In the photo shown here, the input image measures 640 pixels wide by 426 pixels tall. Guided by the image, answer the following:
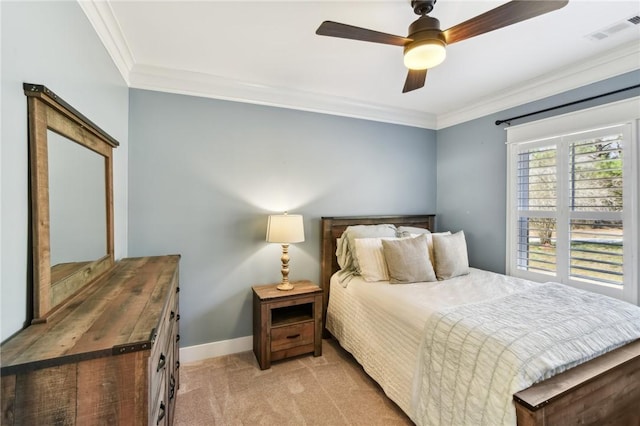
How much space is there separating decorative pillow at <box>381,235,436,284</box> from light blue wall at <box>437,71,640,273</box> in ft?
3.61

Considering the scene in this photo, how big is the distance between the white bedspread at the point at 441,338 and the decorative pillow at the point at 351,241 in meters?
0.24

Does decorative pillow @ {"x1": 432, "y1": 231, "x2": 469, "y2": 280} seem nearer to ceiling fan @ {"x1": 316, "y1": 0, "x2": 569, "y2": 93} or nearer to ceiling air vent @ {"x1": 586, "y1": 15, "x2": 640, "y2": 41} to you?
ceiling fan @ {"x1": 316, "y1": 0, "x2": 569, "y2": 93}

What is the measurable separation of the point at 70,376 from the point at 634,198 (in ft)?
11.2

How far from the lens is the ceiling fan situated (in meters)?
1.38

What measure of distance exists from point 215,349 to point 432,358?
1966 mm

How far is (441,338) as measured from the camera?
1606mm

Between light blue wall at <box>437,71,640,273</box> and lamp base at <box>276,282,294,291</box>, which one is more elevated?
light blue wall at <box>437,71,640,273</box>

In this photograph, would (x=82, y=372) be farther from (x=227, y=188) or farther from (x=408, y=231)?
(x=408, y=231)

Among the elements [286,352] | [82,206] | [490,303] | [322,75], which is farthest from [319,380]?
[322,75]

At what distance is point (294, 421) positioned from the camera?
183cm

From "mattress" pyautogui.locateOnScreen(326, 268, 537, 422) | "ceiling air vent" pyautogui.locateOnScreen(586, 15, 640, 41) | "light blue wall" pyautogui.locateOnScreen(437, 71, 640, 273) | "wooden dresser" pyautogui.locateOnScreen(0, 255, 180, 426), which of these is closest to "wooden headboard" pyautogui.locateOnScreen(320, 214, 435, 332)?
"mattress" pyautogui.locateOnScreen(326, 268, 537, 422)

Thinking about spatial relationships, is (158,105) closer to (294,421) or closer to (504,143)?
(294,421)

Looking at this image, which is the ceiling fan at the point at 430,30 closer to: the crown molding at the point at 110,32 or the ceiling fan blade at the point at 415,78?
the ceiling fan blade at the point at 415,78

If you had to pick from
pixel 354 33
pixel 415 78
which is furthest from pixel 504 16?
pixel 354 33
